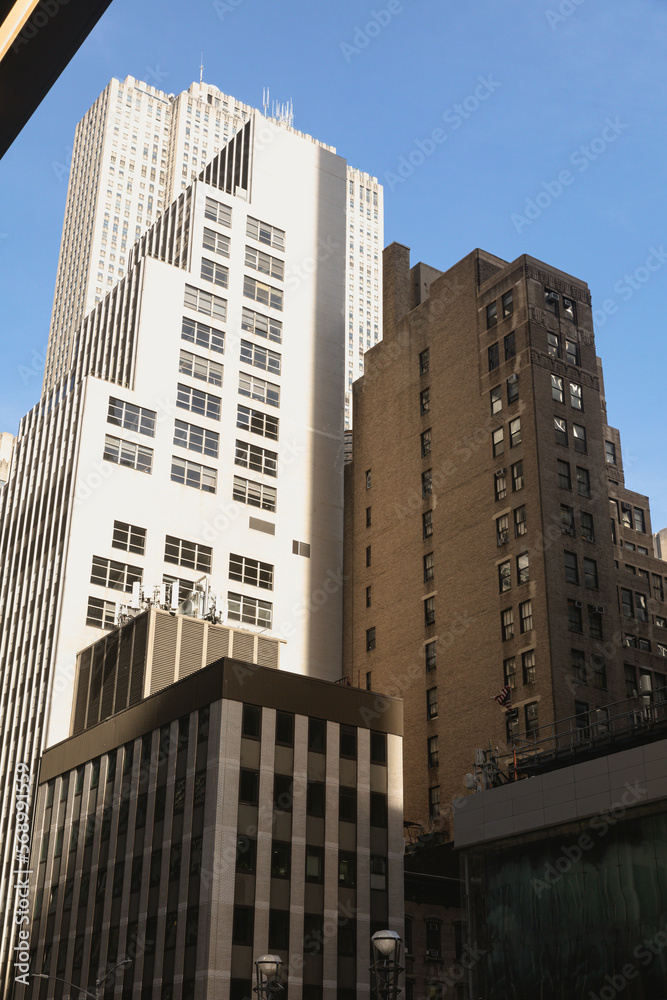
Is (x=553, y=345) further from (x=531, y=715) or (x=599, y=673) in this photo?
(x=531, y=715)

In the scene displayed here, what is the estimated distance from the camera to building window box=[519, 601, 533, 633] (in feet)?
241

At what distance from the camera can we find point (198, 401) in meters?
99.6

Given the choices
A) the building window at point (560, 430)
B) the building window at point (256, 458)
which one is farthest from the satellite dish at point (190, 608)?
the building window at point (560, 430)

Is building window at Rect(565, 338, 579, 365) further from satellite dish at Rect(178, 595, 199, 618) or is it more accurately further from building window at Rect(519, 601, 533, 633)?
satellite dish at Rect(178, 595, 199, 618)

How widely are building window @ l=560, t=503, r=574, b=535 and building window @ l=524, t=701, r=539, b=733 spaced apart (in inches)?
487

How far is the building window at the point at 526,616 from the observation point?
73.3m

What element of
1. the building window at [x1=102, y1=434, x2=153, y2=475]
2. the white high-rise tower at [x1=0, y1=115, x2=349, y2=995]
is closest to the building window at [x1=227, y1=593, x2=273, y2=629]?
the white high-rise tower at [x1=0, y1=115, x2=349, y2=995]

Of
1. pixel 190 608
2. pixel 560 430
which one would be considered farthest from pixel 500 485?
pixel 190 608

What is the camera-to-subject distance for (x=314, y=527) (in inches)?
3964

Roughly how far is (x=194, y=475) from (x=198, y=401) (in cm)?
786

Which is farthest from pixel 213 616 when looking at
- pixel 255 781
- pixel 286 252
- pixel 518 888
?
pixel 286 252

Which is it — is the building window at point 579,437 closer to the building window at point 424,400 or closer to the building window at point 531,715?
the building window at point 424,400

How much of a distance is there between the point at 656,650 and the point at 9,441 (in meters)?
128

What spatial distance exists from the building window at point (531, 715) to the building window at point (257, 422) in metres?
41.4
